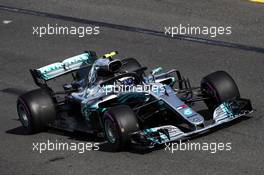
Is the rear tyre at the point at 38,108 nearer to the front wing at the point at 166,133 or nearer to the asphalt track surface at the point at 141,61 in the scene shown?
the asphalt track surface at the point at 141,61

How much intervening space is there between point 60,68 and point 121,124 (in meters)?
2.76

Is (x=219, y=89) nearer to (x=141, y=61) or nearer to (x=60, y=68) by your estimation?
(x=60, y=68)

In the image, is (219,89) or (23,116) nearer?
(219,89)

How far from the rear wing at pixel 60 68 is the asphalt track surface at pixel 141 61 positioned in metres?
0.81

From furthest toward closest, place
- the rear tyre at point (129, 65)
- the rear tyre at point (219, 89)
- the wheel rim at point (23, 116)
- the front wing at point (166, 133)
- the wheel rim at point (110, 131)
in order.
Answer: the rear tyre at point (129, 65)
the wheel rim at point (23, 116)
the rear tyre at point (219, 89)
the wheel rim at point (110, 131)
the front wing at point (166, 133)

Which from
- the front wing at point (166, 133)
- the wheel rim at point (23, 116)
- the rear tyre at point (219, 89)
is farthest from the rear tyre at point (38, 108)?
the rear tyre at point (219, 89)

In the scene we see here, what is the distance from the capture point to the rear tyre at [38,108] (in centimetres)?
1302

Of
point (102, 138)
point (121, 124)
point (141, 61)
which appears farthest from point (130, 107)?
point (141, 61)

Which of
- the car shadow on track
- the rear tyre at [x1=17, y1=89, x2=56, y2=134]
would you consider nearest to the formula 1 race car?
the rear tyre at [x1=17, y1=89, x2=56, y2=134]

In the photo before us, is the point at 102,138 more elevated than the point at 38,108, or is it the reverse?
the point at 38,108

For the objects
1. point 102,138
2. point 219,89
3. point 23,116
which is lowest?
point 102,138

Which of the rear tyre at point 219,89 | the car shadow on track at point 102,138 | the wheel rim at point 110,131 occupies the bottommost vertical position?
the car shadow on track at point 102,138

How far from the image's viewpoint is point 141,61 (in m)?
16.7

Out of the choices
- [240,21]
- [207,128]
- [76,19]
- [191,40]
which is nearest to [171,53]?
[191,40]
